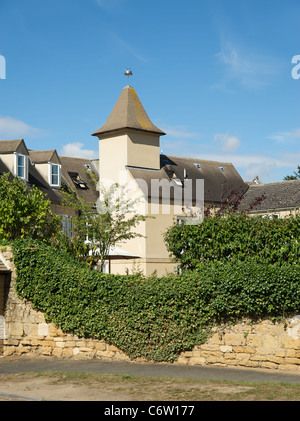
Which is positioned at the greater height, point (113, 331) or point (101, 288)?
point (101, 288)

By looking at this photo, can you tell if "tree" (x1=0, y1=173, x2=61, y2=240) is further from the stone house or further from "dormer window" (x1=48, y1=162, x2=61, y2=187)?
"dormer window" (x1=48, y1=162, x2=61, y2=187)

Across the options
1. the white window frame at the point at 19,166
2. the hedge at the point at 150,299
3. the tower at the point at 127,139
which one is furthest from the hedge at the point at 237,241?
the tower at the point at 127,139

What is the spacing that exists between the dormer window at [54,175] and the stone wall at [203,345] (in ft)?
69.4

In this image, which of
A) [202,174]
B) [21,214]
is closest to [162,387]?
[21,214]

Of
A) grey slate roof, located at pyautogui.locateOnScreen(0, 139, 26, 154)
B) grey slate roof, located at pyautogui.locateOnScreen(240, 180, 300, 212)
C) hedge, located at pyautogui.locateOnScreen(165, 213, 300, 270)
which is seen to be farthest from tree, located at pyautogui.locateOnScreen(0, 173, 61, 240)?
grey slate roof, located at pyautogui.locateOnScreen(240, 180, 300, 212)

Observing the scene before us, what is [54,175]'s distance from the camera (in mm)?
39375

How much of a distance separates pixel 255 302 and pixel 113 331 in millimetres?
4199

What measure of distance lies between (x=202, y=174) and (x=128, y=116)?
859 centimetres

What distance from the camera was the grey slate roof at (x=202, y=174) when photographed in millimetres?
40500

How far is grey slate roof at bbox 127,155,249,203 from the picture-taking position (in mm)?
40500

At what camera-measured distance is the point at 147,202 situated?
3869 cm
